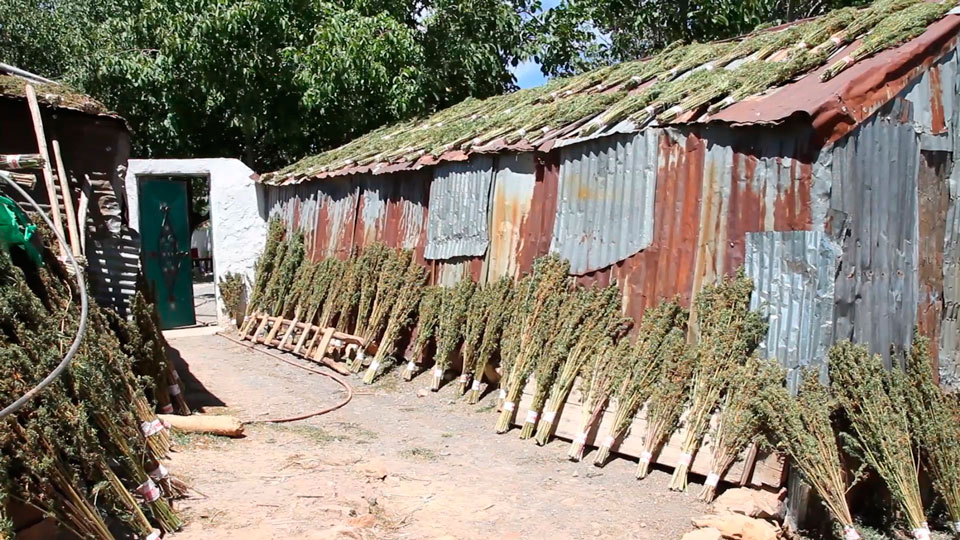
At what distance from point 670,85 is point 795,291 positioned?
114 inches

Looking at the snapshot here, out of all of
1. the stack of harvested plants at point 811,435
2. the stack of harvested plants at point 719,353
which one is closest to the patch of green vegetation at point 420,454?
the stack of harvested plants at point 719,353

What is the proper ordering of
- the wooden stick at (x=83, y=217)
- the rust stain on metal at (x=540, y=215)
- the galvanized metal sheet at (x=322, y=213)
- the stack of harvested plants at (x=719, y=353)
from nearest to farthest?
the stack of harvested plants at (x=719, y=353) < the wooden stick at (x=83, y=217) < the rust stain on metal at (x=540, y=215) < the galvanized metal sheet at (x=322, y=213)

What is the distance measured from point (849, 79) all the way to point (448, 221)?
4.79 m

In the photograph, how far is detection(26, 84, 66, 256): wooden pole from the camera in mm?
5352

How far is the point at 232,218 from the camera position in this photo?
519 inches

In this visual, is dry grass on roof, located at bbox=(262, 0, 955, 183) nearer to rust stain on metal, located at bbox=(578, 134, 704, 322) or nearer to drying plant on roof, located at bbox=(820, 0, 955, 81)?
drying plant on roof, located at bbox=(820, 0, 955, 81)

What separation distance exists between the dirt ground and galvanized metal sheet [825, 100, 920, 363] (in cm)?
178

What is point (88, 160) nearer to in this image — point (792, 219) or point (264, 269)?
point (792, 219)

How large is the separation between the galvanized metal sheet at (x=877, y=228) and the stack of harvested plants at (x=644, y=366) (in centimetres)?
127

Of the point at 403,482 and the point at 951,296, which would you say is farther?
the point at 951,296

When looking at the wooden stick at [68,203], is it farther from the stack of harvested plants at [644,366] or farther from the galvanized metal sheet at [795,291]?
the galvanized metal sheet at [795,291]

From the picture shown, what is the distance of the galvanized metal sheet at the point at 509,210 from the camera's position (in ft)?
27.0

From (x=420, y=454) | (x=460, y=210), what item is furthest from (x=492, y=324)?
(x=420, y=454)

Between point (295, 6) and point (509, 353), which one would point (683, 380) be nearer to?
point (509, 353)
